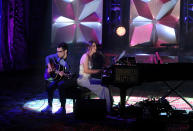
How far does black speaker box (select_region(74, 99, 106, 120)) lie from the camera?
4.83 meters

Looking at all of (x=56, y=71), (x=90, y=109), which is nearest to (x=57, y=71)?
(x=56, y=71)

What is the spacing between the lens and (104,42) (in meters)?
8.74

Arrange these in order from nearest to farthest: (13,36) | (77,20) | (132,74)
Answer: (132,74), (13,36), (77,20)

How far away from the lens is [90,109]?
4863 millimetres

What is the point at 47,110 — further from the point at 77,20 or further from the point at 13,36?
the point at 77,20

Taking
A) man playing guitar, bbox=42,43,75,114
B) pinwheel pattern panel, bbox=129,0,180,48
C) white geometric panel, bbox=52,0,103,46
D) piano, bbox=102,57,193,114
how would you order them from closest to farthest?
1. piano, bbox=102,57,193,114
2. man playing guitar, bbox=42,43,75,114
3. pinwheel pattern panel, bbox=129,0,180,48
4. white geometric panel, bbox=52,0,103,46

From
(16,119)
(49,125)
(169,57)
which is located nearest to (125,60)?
(49,125)

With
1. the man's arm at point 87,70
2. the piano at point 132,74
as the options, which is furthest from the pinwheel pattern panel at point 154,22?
the piano at point 132,74

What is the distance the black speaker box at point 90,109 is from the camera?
4830 millimetres

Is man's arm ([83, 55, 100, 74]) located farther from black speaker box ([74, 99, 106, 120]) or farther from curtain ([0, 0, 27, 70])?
curtain ([0, 0, 27, 70])

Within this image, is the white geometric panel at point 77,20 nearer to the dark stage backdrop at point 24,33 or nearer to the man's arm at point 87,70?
the dark stage backdrop at point 24,33

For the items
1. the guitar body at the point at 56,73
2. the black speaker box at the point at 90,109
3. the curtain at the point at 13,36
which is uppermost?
the curtain at the point at 13,36

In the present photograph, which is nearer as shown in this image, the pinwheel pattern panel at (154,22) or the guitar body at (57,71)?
the guitar body at (57,71)

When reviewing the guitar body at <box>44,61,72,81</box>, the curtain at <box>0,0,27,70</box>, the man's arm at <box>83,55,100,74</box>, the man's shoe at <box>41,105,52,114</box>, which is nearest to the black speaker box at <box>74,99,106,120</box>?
the man's arm at <box>83,55,100,74</box>
